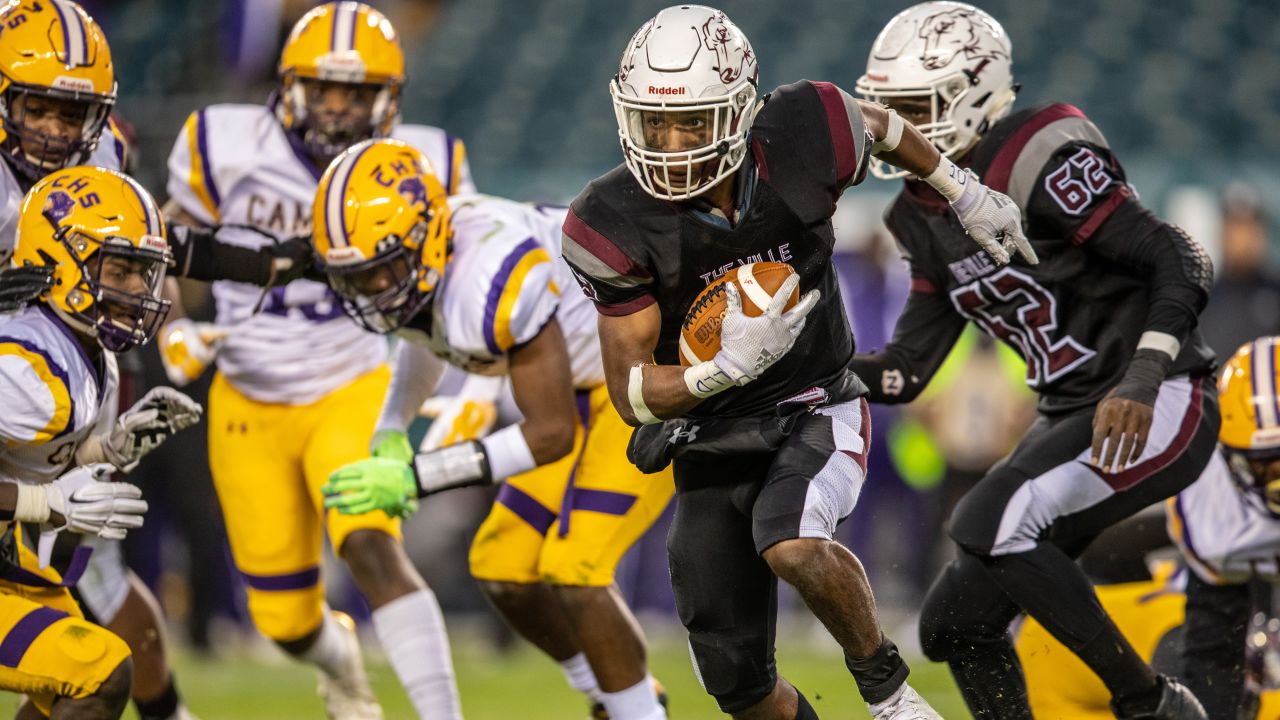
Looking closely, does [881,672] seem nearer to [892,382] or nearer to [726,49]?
[892,382]

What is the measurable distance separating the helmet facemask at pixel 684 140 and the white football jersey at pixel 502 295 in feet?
3.13

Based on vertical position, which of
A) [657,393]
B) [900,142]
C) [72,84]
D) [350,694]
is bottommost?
[350,694]

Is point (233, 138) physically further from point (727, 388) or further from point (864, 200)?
point (864, 200)

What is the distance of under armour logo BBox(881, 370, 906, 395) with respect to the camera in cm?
506

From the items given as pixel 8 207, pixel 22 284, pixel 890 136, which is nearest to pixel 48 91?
pixel 8 207

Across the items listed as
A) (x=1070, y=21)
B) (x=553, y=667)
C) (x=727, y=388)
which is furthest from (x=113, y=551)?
(x=1070, y=21)

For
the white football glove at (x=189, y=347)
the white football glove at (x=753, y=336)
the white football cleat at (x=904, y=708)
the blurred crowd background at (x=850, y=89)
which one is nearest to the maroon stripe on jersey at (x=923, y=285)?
the white football glove at (x=753, y=336)

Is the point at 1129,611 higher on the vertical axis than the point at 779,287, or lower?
lower

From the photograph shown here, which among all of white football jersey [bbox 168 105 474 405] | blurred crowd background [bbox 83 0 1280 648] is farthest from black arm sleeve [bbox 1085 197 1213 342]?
blurred crowd background [bbox 83 0 1280 648]

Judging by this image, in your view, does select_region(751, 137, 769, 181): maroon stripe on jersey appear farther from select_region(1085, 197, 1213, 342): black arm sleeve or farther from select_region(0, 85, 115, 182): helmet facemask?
select_region(0, 85, 115, 182): helmet facemask

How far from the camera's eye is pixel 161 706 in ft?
18.3

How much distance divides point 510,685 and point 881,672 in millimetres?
4296

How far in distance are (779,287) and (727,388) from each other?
0.94 feet

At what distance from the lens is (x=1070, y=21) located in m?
11.9
